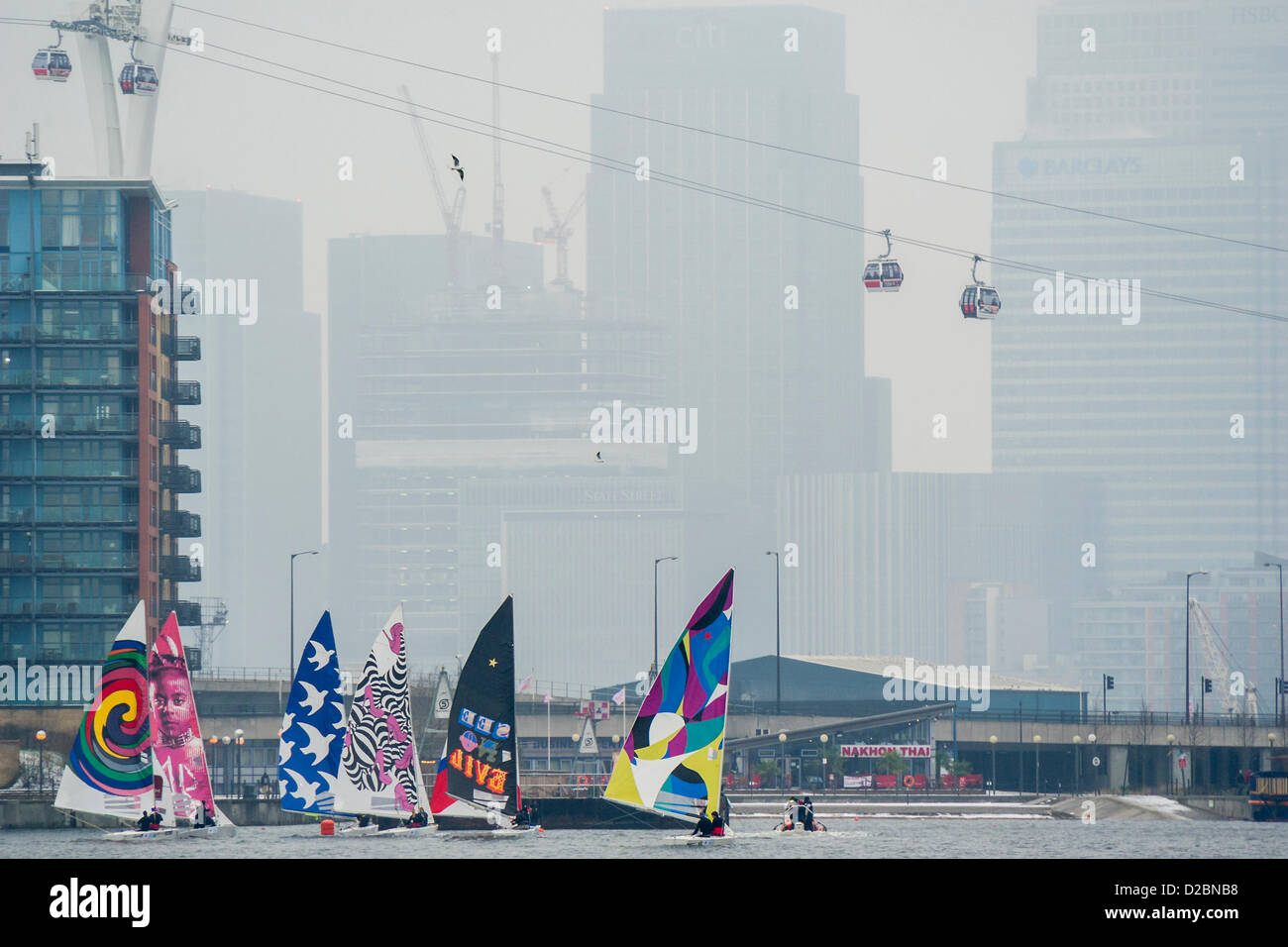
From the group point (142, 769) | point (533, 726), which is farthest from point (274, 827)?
point (533, 726)

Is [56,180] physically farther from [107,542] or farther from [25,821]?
[25,821]

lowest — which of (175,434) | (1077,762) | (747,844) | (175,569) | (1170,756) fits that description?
(1077,762)

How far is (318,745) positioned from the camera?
306 ft

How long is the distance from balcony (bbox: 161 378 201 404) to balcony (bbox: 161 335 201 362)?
6.95 ft

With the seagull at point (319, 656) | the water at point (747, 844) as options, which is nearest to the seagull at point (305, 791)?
the water at point (747, 844)

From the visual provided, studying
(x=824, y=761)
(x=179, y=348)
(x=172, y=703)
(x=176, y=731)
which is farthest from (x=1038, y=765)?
(x=176, y=731)

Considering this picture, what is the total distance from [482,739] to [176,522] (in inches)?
3698

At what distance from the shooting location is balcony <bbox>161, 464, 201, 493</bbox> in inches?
6718

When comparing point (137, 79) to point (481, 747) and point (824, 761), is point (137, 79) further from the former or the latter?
point (481, 747)

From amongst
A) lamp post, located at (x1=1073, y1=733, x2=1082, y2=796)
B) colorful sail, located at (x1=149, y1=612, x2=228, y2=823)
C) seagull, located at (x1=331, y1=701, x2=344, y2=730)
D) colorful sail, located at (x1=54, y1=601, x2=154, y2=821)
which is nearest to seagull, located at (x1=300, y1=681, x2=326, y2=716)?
seagull, located at (x1=331, y1=701, x2=344, y2=730)

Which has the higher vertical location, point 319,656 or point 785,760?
point 319,656

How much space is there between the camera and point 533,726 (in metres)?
197

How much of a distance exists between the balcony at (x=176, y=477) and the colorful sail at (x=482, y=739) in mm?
91756
